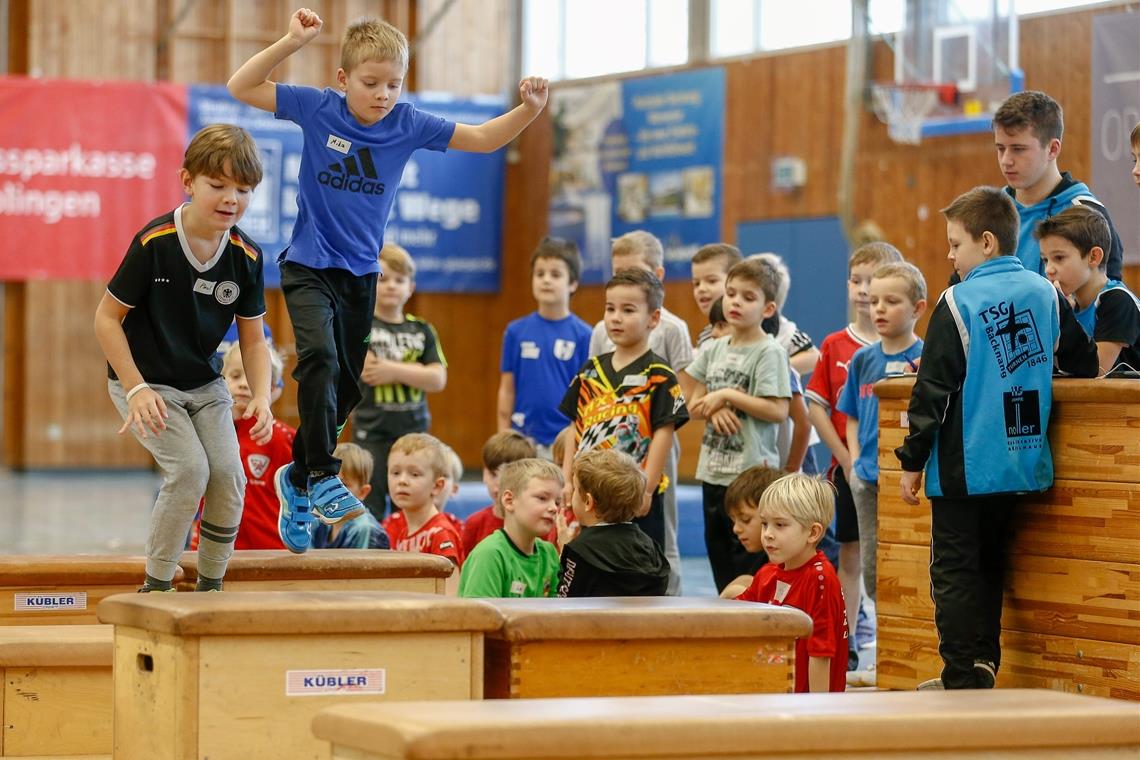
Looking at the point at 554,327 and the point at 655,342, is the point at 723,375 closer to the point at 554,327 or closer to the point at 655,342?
the point at 655,342

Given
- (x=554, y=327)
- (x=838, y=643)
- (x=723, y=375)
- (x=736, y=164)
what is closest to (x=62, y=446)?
(x=736, y=164)

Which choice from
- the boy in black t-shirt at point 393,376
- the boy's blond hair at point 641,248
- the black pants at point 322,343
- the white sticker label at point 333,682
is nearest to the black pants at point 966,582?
the white sticker label at point 333,682

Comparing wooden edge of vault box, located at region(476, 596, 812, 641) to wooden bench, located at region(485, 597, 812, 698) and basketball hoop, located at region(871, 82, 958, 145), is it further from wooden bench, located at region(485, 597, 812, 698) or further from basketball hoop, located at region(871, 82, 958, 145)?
basketball hoop, located at region(871, 82, 958, 145)

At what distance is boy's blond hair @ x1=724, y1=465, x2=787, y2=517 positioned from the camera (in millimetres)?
5129

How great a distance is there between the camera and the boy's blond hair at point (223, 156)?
393 centimetres

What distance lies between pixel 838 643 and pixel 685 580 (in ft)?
14.6

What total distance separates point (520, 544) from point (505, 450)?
3.99ft

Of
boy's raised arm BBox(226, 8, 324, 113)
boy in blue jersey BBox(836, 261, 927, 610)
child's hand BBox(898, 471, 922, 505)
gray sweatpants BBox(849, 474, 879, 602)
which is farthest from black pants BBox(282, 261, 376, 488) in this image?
gray sweatpants BBox(849, 474, 879, 602)

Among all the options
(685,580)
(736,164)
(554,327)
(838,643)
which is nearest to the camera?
(838,643)

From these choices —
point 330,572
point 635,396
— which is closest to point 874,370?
point 635,396

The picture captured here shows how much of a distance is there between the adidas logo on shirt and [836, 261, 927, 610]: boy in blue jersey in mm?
2099

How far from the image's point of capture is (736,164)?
597 inches

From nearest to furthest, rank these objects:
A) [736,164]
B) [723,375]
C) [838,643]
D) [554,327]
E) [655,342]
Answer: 1. [838,643]
2. [723,375]
3. [655,342]
4. [554,327]
5. [736,164]

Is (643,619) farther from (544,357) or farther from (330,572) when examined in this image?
(544,357)
